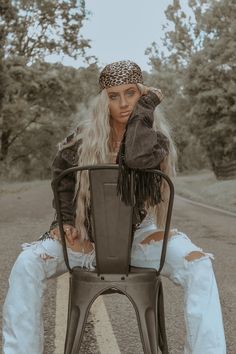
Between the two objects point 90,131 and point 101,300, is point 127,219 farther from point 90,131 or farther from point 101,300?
point 101,300

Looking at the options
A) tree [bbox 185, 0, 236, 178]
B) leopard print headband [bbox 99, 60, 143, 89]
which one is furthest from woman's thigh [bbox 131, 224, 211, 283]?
tree [bbox 185, 0, 236, 178]

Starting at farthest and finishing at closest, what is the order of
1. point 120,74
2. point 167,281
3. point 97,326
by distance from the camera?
1. point 167,281
2. point 97,326
3. point 120,74

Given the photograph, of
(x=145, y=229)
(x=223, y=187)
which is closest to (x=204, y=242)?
(x=145, y=229)

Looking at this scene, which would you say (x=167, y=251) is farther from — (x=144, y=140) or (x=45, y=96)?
(x=45, y=96)

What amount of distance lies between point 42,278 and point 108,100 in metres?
0.94

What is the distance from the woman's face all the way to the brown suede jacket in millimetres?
67

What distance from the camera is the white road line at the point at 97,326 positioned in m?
3.72

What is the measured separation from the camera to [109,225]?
279 cm

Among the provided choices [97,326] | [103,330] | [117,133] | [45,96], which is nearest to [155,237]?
[117,133]

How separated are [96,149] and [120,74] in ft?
1.35

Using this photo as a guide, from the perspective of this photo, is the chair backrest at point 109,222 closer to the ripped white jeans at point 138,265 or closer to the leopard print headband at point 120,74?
the ripped white jeans at point 138,265

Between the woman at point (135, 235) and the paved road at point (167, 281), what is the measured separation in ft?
2.89

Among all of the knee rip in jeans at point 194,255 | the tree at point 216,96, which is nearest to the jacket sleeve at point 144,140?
the knee rip in jeans at point 194,255

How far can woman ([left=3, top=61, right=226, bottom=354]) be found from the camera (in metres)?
2.77
